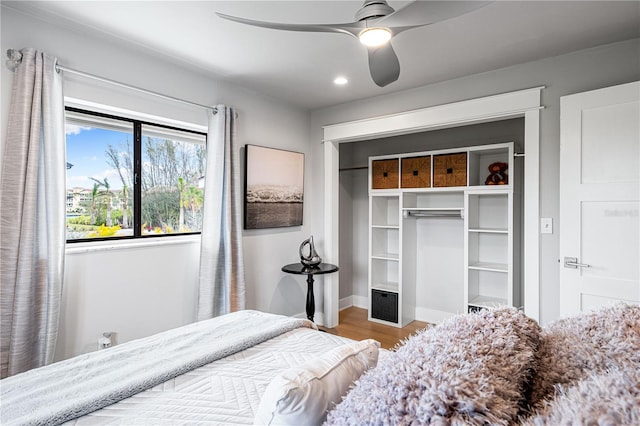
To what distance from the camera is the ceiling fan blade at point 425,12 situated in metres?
1.51

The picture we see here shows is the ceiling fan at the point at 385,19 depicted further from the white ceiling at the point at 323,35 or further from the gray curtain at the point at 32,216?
the gray curtain at the point at 32,216

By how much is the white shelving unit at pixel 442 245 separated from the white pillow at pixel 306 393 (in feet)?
9.82

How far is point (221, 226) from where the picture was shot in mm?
3170

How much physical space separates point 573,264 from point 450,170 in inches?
63.4

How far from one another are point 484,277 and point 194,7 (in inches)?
149

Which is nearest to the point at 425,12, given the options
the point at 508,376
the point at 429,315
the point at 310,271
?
the point at 508,376

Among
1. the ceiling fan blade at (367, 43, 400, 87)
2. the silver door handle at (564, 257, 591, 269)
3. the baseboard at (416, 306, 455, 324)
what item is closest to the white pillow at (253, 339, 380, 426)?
the ceiling fan blade at (367, 43, 400, 87)

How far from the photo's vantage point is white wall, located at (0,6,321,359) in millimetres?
2307

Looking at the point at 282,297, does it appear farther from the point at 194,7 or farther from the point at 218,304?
the point at 194,7

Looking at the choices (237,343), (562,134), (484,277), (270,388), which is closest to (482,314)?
(270,388)

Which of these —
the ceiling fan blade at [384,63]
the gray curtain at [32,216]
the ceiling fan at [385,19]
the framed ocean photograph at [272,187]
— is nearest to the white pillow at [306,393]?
the ceiling fan at [385,19]

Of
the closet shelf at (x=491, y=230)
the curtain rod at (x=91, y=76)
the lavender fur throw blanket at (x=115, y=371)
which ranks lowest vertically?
the lavender fur throw blanket at (x=115, y=371)

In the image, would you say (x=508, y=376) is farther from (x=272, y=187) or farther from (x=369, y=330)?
(x=369, y=330)

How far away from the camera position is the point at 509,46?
8.44ft
